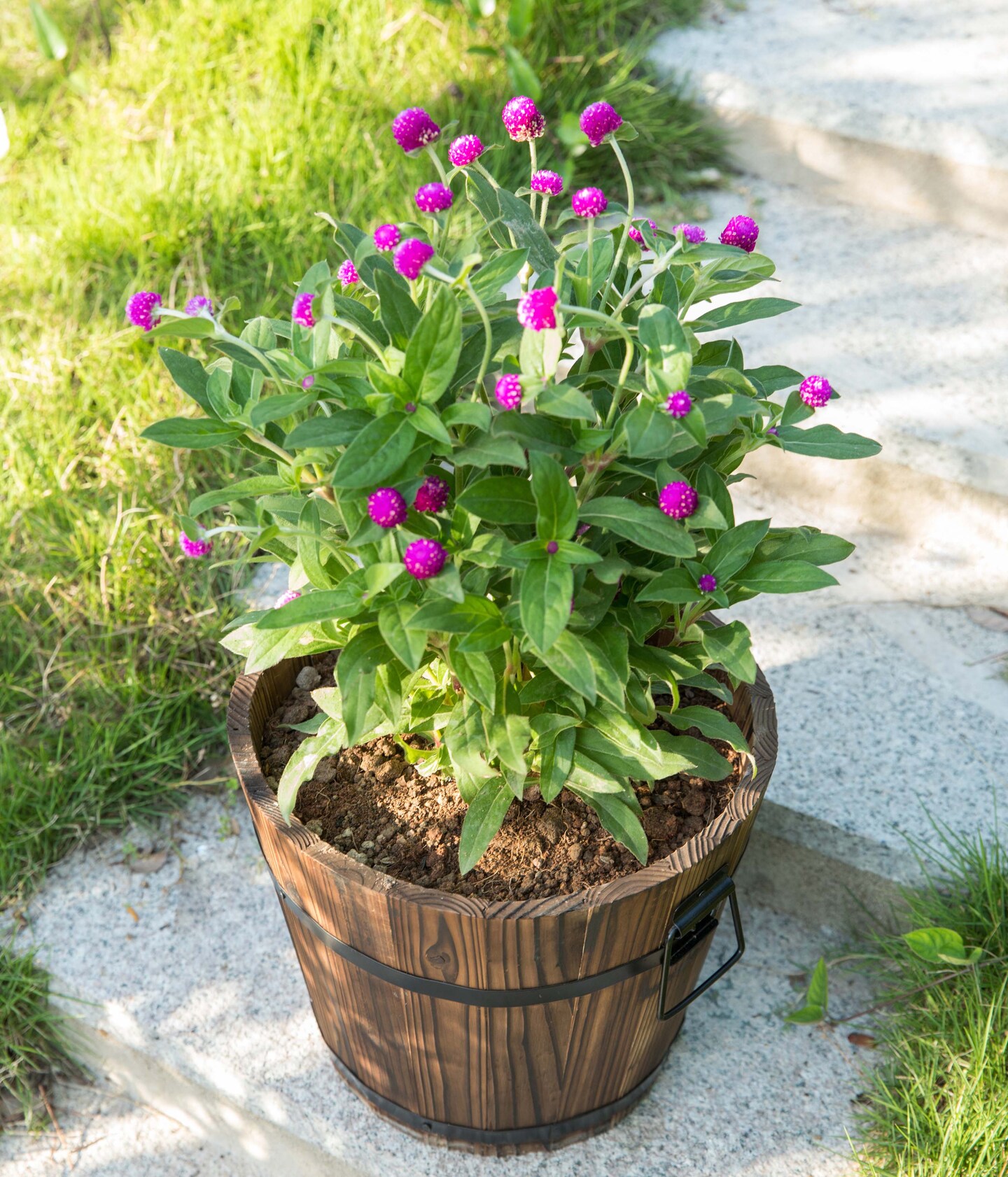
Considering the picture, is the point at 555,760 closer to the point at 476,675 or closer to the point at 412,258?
the point at 476,675

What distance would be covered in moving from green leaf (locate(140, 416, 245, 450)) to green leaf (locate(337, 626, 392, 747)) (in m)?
0.21

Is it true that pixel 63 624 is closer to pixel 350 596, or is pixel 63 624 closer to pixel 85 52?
pixel 350 596

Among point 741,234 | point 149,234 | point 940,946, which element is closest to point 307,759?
point 741,234

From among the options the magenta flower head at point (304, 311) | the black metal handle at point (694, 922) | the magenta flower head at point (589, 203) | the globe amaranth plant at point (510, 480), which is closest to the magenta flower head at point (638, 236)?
the globe amaranth plant at point (510, 480)

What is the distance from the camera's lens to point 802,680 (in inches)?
69.4

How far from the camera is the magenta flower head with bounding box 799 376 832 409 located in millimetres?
921

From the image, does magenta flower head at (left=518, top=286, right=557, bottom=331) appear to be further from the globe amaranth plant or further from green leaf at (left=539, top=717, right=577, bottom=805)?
green leaf at (left=539, top=717, right=577, bottom=805)

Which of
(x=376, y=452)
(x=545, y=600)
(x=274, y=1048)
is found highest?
(x=376, y=452)

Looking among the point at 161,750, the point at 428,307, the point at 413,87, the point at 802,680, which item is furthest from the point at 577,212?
the point at 413,87

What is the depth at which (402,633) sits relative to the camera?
872 millimetres

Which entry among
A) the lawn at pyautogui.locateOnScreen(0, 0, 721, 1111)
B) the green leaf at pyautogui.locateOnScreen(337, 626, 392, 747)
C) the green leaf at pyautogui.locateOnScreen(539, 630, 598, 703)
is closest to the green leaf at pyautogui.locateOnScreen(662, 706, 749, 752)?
the green leaf at pyautogui.locateOnScreen(539, 630, 598, 703)

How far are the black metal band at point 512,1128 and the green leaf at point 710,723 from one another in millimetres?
515

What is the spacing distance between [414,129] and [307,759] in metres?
0.59

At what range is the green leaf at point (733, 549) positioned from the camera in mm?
955
